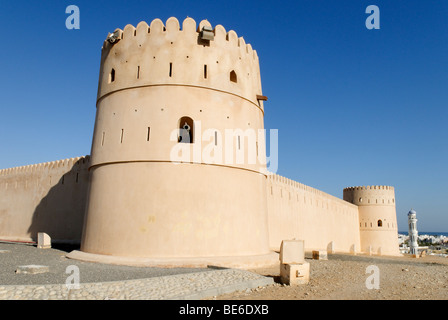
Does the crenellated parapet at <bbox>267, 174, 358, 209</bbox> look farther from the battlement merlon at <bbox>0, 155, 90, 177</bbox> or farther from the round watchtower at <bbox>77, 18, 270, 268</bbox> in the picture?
the battlement merlon at <bbox>0, 155, 90, 177</bbox>

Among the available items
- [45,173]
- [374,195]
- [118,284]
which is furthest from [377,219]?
[118,284]

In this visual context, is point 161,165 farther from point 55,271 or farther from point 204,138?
point 55,271

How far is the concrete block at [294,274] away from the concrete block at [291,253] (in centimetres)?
12

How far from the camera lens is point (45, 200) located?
54.9ft

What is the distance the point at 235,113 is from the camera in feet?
34.2

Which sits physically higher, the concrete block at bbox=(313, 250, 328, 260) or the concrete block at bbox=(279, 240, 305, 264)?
the concrete block at bbox=(279, 240, 305, 264)

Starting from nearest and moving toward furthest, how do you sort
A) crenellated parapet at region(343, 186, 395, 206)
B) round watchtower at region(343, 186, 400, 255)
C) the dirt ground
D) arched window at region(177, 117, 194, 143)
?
the dirt ground → arched window at region(177, 117, 194, 143) → round watchtower at region(343, 186, 400, 255) → crenellated parapet at region(343, 186, 395, 206)

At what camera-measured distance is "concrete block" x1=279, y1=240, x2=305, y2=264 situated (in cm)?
699

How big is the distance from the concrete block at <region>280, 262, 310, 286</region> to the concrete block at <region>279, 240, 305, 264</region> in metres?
0.12

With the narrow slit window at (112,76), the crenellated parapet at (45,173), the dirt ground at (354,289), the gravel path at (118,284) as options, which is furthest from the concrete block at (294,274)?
the crenellated parapet at (45,173)

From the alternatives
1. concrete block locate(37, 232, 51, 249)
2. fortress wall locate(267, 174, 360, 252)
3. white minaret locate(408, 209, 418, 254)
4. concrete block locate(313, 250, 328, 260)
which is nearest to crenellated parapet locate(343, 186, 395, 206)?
fortress wall locate(267, 174, 360, 252)

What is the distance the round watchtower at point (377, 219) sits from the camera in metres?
31.5

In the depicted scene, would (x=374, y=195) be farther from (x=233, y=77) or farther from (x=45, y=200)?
(x=45, y=200)

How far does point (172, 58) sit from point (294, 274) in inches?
271
